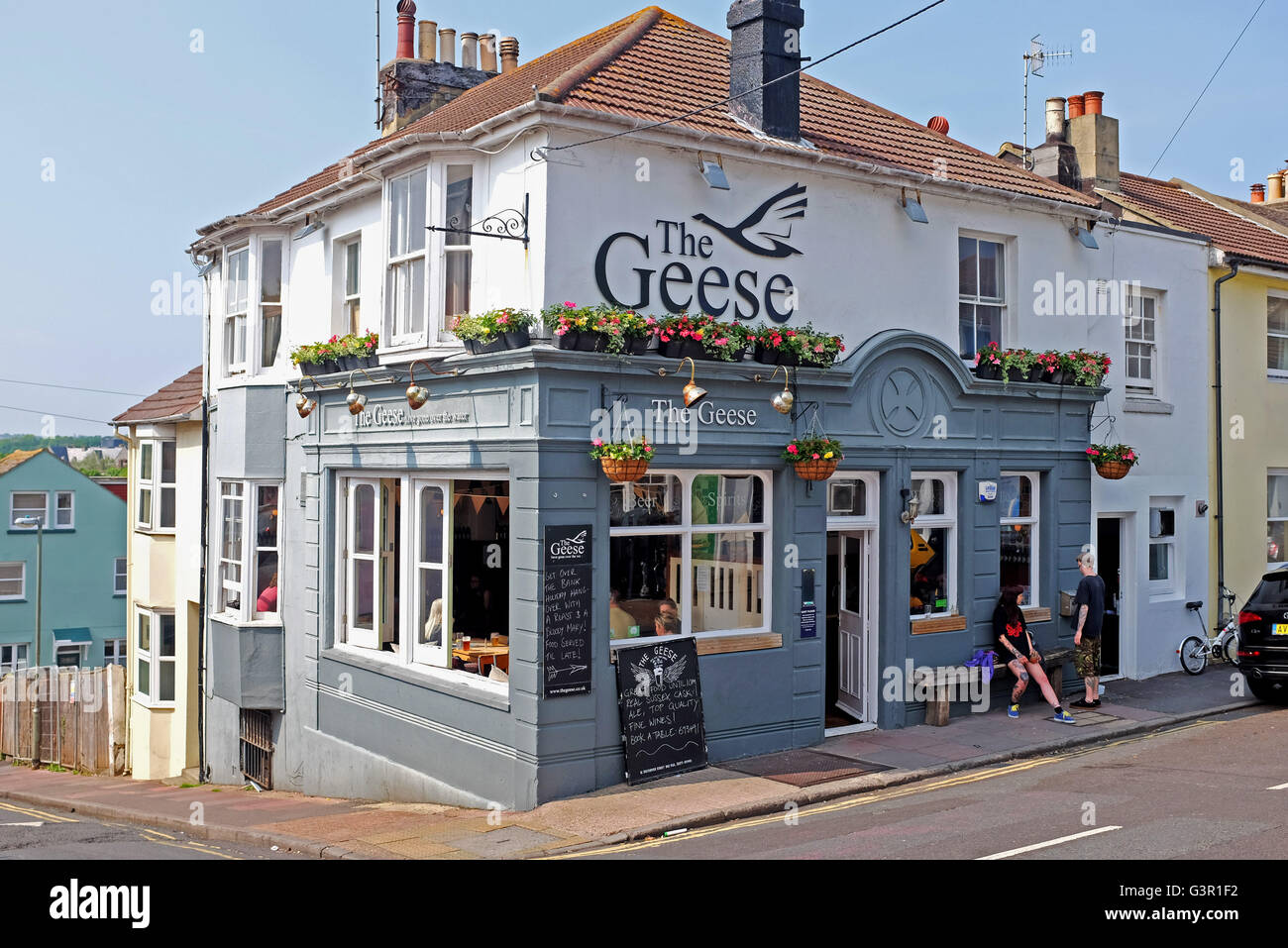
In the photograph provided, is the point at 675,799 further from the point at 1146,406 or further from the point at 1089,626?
the point at 1146,406

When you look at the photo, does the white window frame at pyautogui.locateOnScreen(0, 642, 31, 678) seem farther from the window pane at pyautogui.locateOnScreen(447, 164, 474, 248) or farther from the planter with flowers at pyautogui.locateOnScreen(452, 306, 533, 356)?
the planter with flowers at pyautogui.locateOnScreen(452, 306, 533, 356)

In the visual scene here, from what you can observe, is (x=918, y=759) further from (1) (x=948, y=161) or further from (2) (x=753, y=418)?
(1) (x=948, y=161)

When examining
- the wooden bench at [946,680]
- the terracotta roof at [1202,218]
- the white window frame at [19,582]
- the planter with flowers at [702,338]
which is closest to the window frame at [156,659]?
the planter with flowers at [702,338]

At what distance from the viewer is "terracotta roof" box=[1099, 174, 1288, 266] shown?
18938 mm

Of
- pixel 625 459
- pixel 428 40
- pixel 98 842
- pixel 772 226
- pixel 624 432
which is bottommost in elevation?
pixel 98 842

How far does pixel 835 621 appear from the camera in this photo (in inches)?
572

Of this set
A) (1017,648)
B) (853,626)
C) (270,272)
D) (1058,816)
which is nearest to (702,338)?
(853,626)

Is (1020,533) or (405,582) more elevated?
(1020,533)

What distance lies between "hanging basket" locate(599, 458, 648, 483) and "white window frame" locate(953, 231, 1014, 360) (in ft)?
18.9

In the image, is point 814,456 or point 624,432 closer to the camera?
Result: point 624,432

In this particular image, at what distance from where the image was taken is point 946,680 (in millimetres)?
14141

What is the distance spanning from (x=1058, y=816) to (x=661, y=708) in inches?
156

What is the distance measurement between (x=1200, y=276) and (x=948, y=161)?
18.3 ft
